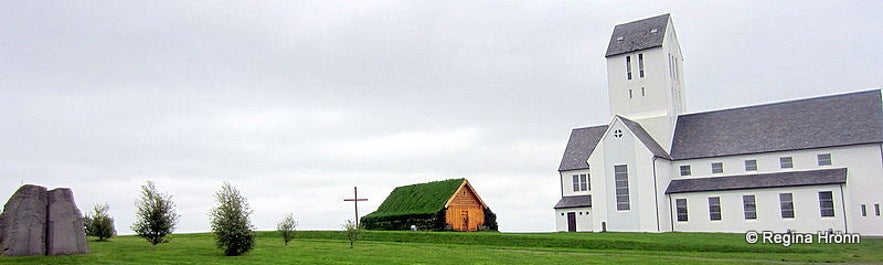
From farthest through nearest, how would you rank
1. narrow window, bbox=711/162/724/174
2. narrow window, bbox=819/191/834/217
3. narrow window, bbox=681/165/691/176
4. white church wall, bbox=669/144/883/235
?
1. narrow window, bbox=681/165/691/176
2. narrow window, bbox=711/162/724/174
3. narrow window, bbox=819/191/834/217
4. white church wall, bbox=669/144/883/235

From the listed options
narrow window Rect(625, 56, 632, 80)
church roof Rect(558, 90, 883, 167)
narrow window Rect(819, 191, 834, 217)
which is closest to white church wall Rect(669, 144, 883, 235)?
church roof Rect(558, 90, 883, 167)

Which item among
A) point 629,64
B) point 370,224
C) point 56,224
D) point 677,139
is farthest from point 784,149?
point 56,224

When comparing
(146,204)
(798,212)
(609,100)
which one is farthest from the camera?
(609,100)

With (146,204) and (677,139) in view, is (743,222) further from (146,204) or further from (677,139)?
(146,204)

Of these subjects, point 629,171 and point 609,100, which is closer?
point 629,171

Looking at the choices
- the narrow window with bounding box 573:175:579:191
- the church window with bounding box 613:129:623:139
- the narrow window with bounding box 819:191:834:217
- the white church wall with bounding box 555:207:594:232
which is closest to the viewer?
the narrow window with bounding box 819:191:834:217

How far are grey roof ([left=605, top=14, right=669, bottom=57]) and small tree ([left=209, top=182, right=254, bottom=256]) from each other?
125 feet

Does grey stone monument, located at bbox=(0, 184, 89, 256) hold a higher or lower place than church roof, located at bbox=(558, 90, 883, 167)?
lower

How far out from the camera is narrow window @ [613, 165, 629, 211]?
5466 centimetres

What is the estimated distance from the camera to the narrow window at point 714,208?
2088 inches

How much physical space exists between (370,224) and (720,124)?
27.5m

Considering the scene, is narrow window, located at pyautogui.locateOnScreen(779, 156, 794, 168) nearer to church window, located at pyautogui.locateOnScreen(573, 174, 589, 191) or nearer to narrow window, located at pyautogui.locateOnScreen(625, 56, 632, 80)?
narrow window, located at pyautogui.locateOnScreen(625, 56, 632, 80)

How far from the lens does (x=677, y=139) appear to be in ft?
192

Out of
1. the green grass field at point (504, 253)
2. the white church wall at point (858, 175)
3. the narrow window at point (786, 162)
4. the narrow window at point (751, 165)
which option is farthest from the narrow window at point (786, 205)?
the green grass field at point (504, 253)
